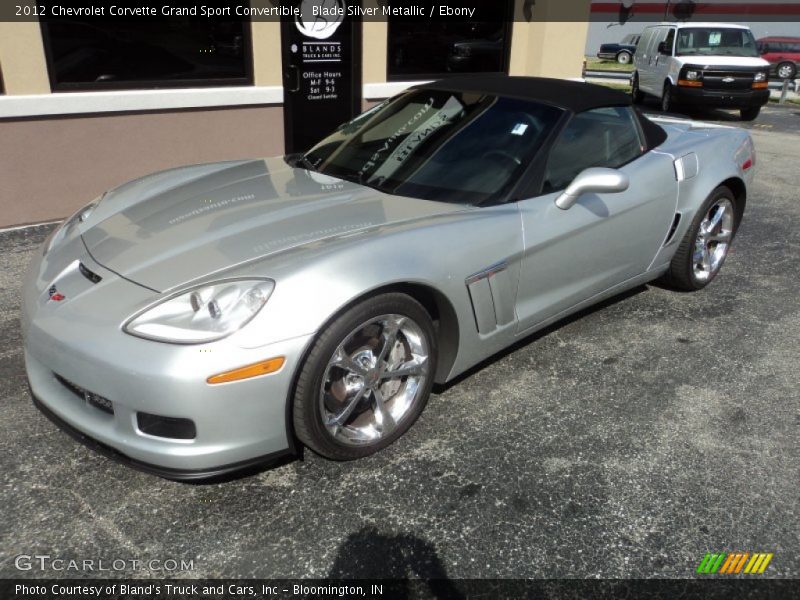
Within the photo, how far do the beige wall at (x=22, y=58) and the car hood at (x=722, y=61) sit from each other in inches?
475

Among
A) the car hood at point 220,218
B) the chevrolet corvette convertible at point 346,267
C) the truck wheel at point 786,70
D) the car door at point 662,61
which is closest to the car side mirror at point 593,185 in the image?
the chevrolet corvette convertible at point 346,267

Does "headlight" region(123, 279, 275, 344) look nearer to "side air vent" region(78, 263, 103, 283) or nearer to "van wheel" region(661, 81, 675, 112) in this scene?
"side air vent" region(78, 263, 103, 283)

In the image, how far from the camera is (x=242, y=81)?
676 cm

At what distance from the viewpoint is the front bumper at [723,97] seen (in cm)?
1322

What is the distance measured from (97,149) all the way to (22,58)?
2.96 ft

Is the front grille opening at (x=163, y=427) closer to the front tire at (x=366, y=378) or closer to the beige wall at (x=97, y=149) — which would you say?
the front tire at (x=366, y=378)

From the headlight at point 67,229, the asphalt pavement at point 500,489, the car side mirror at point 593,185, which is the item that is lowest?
the asphalt pavement at point 500,489

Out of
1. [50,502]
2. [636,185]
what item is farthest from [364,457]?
[636,185]

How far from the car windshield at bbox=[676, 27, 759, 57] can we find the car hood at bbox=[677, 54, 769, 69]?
0.26m

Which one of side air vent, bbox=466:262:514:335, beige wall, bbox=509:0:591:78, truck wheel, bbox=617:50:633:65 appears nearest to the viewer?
side air vent, bbox=466:262:514:335

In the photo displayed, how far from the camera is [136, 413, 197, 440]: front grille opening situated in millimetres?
2272

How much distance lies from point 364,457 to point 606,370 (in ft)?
4.91

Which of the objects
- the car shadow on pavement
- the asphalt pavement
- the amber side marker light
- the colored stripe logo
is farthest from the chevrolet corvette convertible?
the colored stripe logo

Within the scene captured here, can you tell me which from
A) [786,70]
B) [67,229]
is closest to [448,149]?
[67,229]
